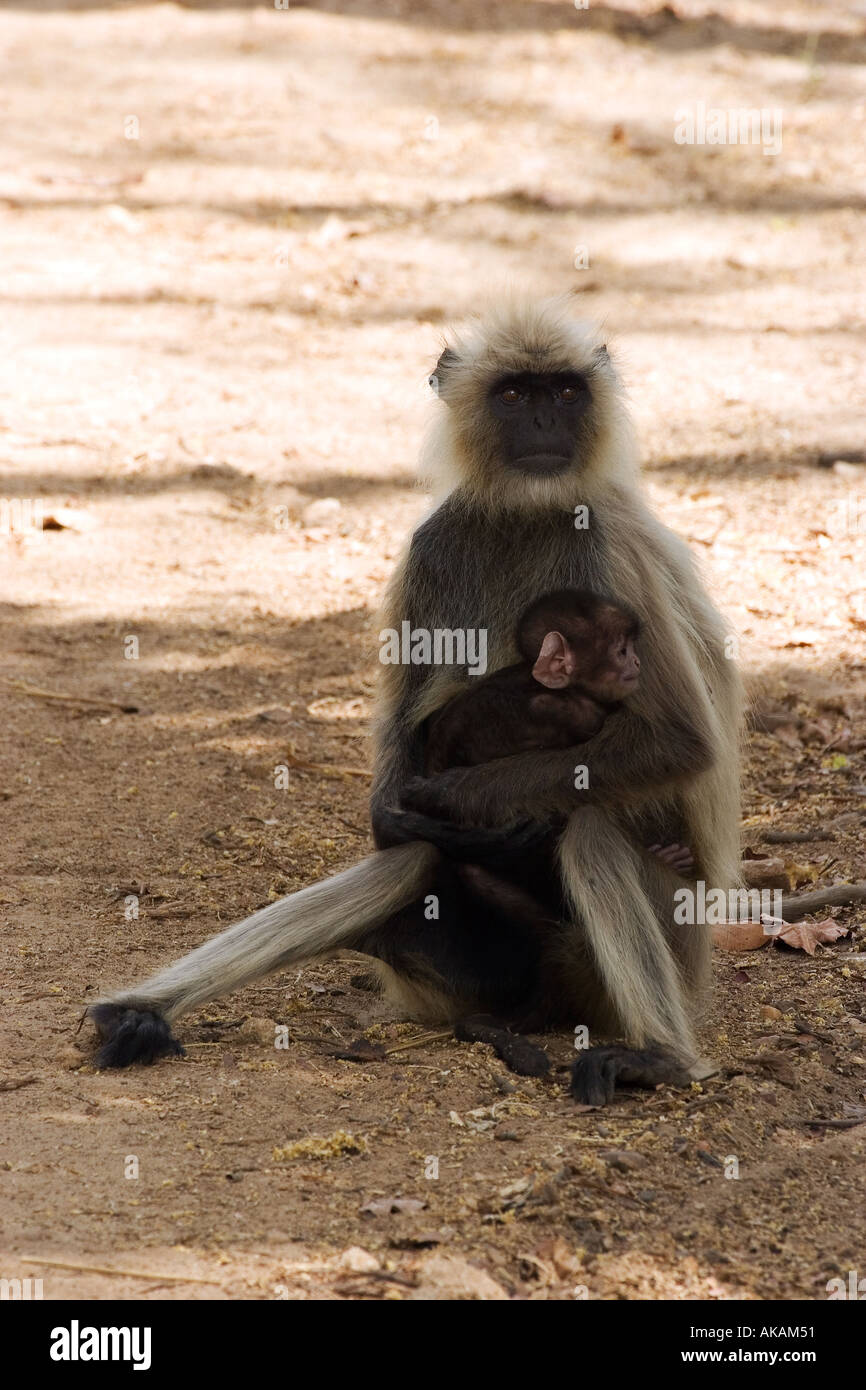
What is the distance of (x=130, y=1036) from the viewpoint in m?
4.25

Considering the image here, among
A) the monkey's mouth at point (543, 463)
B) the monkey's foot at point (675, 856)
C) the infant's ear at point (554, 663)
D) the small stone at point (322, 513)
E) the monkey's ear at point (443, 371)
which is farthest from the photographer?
the small stone at point (322, 513)

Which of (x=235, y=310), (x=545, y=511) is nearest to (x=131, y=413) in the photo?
(x=235, y=310)

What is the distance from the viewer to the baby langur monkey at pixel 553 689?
14.2 ft

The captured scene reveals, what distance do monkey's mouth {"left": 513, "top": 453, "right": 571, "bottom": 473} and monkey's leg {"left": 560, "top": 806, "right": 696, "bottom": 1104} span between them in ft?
3.22

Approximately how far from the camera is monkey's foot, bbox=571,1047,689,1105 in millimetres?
4027

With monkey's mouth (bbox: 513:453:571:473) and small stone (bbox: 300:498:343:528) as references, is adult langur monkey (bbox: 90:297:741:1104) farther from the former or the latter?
small stone (bbox: 300:498:343:528)

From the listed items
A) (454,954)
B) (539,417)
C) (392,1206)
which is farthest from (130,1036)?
(539,417)

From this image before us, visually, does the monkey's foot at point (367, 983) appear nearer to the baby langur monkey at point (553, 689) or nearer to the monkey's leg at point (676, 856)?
the baby langur monkey at point (553, 689)

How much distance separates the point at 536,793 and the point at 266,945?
33.0 inches

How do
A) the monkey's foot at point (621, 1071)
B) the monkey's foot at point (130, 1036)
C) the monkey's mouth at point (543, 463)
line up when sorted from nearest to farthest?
the monkey's foot at point (621, 1071) → the monkey's foot at point (130, 1036) → the monkey's mouth at point (543, 463)

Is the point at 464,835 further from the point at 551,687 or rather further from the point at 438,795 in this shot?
the point at 551,687

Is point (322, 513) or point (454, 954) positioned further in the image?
point (322, 513)

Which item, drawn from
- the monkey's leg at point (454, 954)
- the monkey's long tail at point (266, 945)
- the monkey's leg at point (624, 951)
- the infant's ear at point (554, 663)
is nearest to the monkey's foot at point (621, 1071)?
the monkey's leg at point (624, 951)

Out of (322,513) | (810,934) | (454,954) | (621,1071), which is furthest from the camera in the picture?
(322,513)
